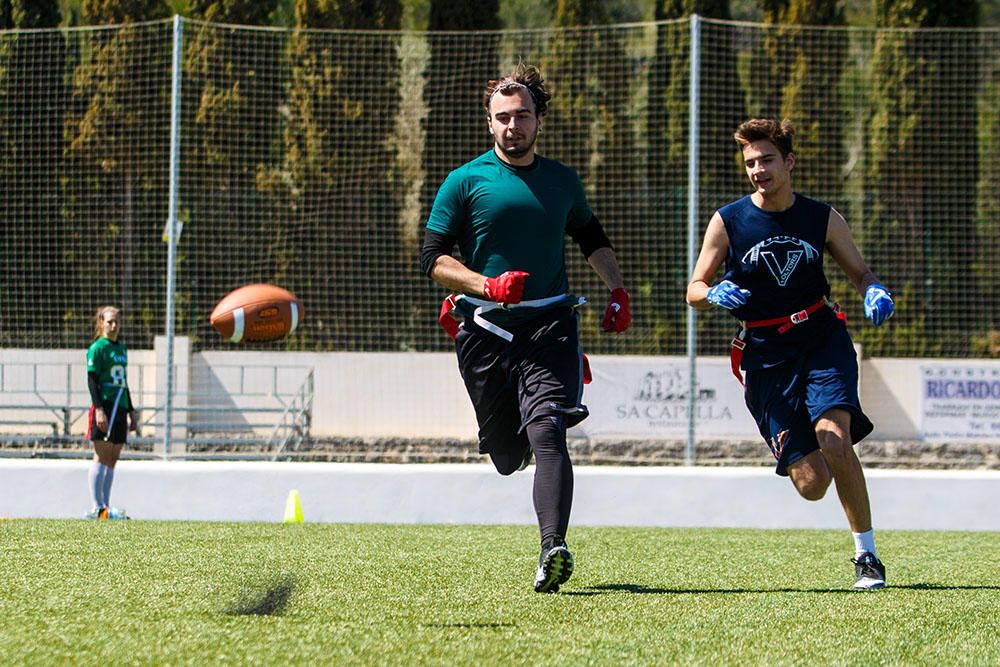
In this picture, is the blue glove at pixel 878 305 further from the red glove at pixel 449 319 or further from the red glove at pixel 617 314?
the red glove at pixel 449 319

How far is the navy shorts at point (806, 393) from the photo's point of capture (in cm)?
525

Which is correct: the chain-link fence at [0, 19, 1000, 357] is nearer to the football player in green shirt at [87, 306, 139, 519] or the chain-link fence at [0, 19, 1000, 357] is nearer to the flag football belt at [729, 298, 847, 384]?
the football player in green shirt at [87, 306, 139, 519]

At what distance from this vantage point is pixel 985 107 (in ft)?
51.7

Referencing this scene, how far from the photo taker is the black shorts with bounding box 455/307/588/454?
502 cm

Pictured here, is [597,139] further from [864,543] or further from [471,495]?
[864,543]

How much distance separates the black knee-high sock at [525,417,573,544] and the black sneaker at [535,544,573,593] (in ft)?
0.35

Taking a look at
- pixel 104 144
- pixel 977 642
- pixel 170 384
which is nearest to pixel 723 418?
pixel 170 384

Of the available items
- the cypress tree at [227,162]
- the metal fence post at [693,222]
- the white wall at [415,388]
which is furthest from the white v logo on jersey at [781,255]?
the cypress tree at [227,162]

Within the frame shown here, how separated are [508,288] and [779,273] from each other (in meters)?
1.21

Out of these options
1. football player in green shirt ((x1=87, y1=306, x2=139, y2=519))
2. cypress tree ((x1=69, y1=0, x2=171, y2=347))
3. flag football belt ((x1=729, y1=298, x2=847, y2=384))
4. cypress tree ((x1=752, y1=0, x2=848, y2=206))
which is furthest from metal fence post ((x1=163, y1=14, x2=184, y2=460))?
flag football belt ((x1=729, y1=298, x2=847, y2=384))

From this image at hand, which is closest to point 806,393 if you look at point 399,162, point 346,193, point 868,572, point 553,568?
point 868,572

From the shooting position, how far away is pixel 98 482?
998cm

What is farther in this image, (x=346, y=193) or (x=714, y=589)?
(x=346, y=193)

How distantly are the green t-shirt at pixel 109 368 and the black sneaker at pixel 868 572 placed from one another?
6.26 meters
